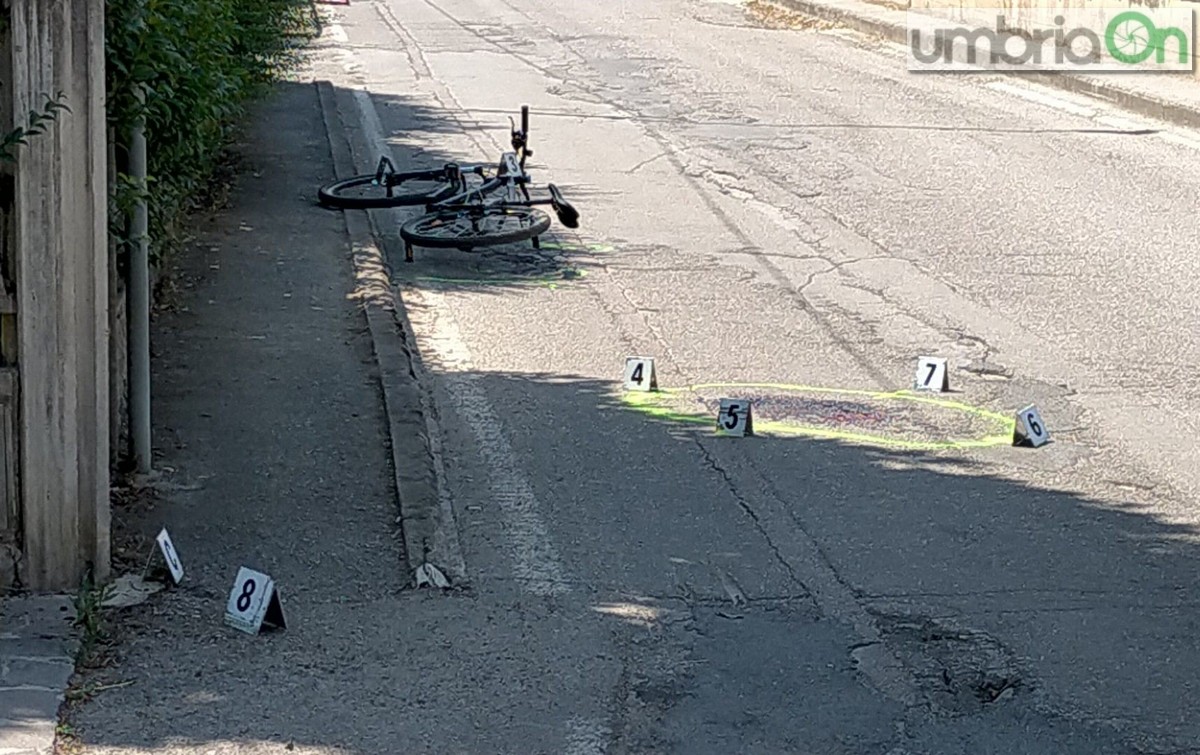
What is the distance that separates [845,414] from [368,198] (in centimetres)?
529

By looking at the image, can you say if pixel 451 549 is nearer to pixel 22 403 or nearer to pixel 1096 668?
pixel 22 403

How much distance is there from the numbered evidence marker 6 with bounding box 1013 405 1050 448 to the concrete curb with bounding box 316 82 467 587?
7.84 ft

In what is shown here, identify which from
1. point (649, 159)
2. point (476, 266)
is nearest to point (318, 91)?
point (649, 159)

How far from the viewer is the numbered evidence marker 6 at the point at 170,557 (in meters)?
5.43

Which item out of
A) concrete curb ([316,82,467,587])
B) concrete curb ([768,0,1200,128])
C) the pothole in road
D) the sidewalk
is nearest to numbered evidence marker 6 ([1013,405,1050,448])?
the pothole in road

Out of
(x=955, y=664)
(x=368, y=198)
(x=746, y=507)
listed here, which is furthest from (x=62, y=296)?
(x=368, y=198)

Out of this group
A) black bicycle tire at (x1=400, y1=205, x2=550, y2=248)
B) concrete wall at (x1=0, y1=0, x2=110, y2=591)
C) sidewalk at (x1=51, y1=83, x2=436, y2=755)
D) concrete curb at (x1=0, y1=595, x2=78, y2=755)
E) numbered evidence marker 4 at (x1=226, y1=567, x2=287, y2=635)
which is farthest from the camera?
black bicycle tire at (x1=400, y1=205, x2=550, y2=248)

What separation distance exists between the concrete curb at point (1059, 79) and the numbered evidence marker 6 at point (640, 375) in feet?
37.2

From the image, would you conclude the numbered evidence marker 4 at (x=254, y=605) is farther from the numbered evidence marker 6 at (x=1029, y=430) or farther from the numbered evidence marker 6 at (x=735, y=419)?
the numbered evidence marker 6 at (x=1029, y=430)

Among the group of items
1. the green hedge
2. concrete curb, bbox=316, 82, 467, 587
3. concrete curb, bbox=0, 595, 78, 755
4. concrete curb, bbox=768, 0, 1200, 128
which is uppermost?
the green hedge

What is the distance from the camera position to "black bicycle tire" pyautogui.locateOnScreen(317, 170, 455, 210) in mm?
11789

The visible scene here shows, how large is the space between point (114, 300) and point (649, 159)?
911cm

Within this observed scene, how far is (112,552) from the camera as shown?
5.66 meters

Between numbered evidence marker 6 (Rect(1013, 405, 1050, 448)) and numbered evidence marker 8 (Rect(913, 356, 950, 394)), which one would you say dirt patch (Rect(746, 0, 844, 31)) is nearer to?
numbered evidence marker 8 (Rect(913, 356, 950, 394))
